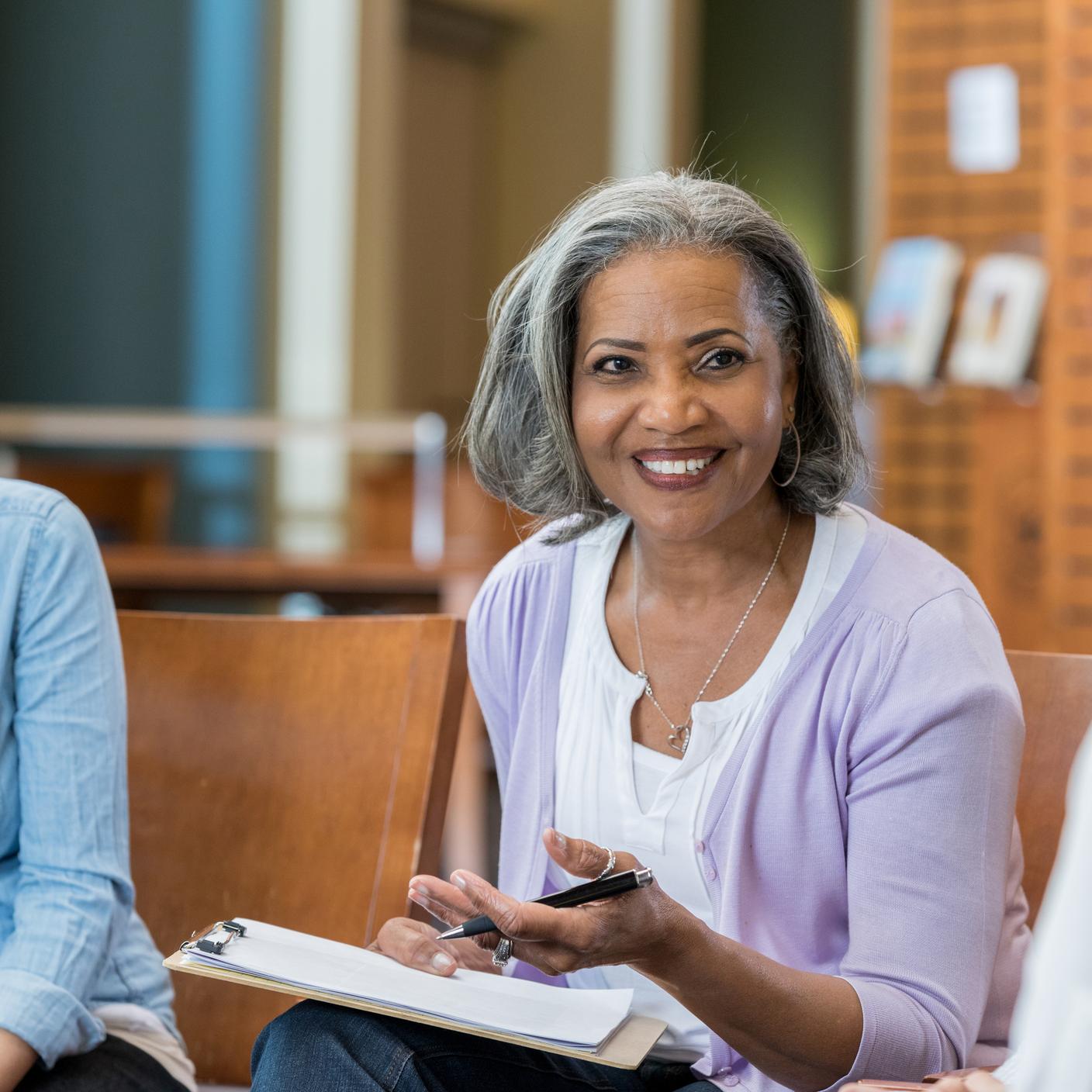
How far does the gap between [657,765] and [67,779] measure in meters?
0.51

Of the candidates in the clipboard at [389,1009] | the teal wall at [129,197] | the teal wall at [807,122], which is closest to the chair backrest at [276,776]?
the clipboard at [389,1009]

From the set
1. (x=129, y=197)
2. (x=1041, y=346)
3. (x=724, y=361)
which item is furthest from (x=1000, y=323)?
(x=129, y=197)

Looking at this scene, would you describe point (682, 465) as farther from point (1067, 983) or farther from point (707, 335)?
point (1067, 983)

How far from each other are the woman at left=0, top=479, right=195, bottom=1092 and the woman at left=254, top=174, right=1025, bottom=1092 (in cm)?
17

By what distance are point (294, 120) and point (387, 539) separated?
2522 mm

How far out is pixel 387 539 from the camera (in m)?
5.17

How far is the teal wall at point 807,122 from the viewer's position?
688 cm

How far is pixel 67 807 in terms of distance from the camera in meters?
1.25

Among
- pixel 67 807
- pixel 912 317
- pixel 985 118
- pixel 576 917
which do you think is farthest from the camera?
pixel 985 118

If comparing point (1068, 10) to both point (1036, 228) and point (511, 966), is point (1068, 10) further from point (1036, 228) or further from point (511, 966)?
point (511, 966)

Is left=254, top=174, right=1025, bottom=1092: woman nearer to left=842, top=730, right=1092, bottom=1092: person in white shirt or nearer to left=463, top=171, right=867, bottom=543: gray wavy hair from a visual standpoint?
left=463, top=171, right=867, bottom=543: gray wavy hair

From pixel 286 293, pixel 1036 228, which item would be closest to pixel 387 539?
pixel 286 293

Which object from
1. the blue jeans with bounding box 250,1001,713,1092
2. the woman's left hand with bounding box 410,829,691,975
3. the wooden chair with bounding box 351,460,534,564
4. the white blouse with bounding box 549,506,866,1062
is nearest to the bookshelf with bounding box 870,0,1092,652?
the wooden chair with bounding box 351,460,534,564

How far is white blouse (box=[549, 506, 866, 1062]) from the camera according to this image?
4.25 ft
